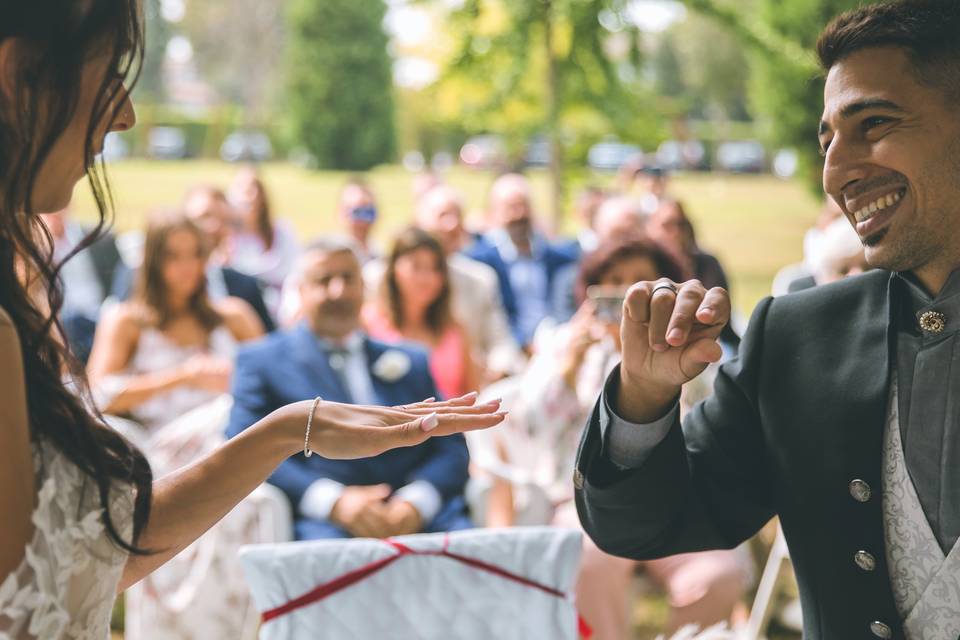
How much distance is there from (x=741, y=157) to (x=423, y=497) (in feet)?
121

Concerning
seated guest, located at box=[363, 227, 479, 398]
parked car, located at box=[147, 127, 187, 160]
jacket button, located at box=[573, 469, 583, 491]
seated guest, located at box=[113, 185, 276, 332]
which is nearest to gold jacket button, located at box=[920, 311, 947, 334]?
jacket button, located at box=[573, 469, 583, 491]

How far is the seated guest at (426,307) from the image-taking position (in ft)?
18.0

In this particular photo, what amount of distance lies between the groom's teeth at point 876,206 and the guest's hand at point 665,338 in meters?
0.28

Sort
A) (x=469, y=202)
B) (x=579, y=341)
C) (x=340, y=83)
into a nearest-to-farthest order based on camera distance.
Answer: (x=579, y=341) < (x=469, y=202) < (x=340, y=83)

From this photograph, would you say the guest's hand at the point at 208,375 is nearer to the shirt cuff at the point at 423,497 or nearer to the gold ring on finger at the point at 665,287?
the shirt cuff at the point at 423,497

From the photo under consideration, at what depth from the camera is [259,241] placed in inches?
329

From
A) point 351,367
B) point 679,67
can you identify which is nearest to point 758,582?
point 351,367

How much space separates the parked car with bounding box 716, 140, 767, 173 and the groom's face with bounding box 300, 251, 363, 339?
3415 cm

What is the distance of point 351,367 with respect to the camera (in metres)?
4.32

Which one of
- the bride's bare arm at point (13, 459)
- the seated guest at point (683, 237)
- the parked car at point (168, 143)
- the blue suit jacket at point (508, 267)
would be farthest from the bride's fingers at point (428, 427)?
the parked car at point (168, 143)

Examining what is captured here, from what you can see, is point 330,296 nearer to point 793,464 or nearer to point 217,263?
point 793,464

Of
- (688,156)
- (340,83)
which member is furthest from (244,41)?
(688,156)

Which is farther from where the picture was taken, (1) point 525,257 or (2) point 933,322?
(1) point 525,257

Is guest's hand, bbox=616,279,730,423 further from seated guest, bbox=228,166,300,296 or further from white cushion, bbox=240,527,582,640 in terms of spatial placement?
seated guest, bbox=228,166,300,296
